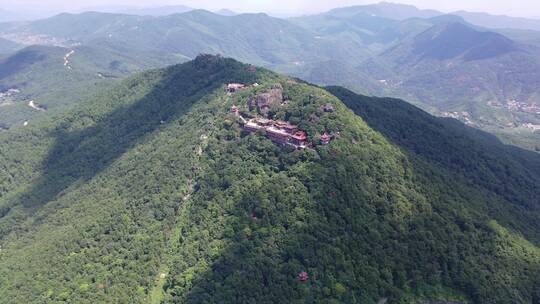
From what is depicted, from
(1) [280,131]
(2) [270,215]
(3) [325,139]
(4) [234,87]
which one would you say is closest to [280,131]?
(1) [280,131]

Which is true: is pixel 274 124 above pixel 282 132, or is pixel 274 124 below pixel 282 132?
above

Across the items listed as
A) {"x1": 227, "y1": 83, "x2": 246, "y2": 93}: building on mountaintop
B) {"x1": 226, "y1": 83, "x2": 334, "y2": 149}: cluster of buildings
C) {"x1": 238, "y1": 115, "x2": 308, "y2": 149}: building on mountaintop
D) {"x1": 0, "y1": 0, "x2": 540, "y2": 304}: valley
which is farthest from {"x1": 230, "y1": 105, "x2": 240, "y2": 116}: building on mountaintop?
{"x1": 227, "y1": 83, "x2": 246, "y2": 93}: building on mountaintop

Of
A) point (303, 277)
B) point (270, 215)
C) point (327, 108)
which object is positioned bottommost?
point (303, 277)

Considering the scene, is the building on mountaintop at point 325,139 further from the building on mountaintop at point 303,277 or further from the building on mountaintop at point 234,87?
the building on mountaintop at point 234,87

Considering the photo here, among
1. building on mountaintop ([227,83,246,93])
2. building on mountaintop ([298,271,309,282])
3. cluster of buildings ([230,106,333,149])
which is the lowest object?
building on mountaintop ([298,271,309,282])

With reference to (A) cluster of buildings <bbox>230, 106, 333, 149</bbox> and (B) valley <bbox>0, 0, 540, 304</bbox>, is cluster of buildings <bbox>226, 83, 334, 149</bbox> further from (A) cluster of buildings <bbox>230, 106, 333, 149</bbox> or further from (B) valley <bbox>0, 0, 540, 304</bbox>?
(B) valley <bbox>0, 0, 540, 304</bbox>

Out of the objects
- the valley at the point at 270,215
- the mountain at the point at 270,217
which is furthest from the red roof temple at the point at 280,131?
the mountain at the point at 270,217

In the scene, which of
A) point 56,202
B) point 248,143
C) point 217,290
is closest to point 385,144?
point 248,143

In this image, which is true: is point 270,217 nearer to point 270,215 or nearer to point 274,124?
point 270,215
